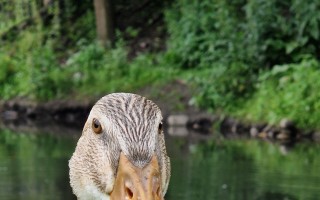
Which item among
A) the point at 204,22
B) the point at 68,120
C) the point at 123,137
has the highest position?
the point at 123,137

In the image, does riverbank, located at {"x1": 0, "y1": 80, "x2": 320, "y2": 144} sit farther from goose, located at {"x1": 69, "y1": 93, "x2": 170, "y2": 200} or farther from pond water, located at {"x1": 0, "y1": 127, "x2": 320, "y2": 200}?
goose, located at {"x1": 69, "y1": 93, "x2": 170, "y2": 200}

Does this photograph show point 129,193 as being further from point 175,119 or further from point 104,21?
point 104,21

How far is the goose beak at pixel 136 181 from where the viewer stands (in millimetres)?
3775

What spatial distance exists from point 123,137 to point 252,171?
9505mm

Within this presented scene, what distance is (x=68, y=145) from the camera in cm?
1580

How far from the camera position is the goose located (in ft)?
12.6

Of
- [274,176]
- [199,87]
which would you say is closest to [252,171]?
[274,176]

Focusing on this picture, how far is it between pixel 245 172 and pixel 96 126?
30.4 ft

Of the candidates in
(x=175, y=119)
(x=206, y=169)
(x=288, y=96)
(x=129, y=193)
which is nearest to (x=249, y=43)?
(x=288, y=96)

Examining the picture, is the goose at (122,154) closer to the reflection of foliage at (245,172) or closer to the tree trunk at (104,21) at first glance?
the reflection of foliage at (245,172)

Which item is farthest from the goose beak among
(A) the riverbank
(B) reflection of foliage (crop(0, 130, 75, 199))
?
(A) the riverbank

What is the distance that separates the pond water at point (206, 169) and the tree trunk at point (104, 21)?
7.14m

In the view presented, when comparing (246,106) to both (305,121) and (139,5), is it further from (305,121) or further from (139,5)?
(139,5)

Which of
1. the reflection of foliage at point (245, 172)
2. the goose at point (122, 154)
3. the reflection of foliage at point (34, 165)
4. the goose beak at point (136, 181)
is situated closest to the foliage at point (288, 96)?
the reflection of foliage at point (245, 172)
